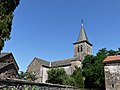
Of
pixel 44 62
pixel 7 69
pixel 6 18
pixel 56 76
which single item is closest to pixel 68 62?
pixel 44 62

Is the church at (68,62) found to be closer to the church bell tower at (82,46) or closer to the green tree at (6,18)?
the church bell tower at (82,46)

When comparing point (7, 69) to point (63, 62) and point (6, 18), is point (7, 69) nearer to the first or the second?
point (6, 18)

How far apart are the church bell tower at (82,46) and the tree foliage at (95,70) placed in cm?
1854

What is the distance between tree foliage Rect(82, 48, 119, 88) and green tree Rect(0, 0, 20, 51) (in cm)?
3299

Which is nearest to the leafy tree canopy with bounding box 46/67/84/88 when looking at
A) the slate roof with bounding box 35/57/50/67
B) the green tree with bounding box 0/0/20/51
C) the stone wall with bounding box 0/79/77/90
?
the slate roof with bounding box 35/57/50/67

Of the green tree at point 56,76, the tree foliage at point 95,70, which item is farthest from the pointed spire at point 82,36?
the green tree at point 56,76

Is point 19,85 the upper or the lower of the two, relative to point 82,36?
lower

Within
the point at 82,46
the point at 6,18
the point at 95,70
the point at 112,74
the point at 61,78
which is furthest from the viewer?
the point at 82,46

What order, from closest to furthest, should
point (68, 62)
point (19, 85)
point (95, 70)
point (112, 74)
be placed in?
point (19, 85), point (112, 74), point (95, 70), point (68, 62)

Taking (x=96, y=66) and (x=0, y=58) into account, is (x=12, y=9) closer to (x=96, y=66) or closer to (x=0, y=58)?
(x=0, y=58)

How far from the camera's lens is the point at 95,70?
146 ft

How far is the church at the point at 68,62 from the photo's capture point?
62.3 metres

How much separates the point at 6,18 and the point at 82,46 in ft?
198

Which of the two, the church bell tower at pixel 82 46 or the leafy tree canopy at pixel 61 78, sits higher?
the church bell tower at pixel 82 46
